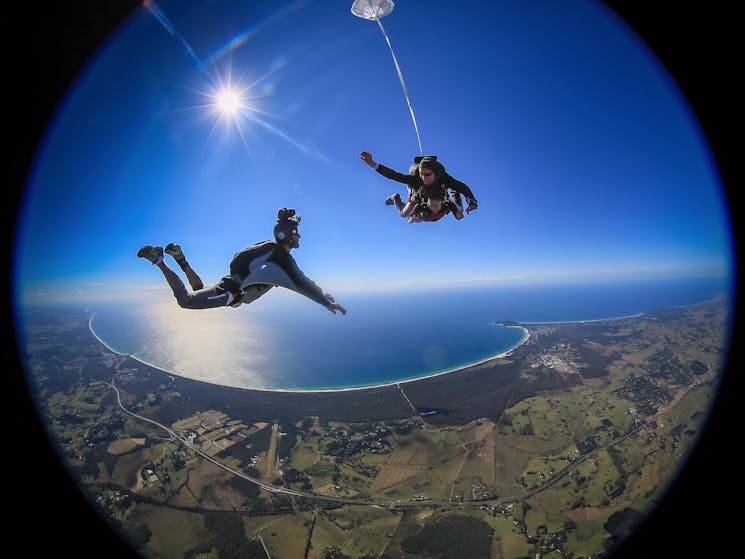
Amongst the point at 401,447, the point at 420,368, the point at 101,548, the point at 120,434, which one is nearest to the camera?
the point at 101,548

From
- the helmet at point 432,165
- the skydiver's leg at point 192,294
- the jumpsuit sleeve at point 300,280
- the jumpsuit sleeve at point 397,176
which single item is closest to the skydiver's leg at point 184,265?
the skydiver's leg at point 192,294

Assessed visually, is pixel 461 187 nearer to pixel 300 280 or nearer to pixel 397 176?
pixel 397 176

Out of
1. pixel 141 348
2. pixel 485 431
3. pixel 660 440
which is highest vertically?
pixel 141 348

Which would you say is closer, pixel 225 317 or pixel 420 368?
pixel 420 368

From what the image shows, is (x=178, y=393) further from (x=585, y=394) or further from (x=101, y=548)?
(x=585, y=394)

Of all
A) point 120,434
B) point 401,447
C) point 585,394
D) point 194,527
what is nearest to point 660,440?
point 585,394

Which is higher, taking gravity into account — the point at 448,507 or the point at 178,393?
the point at 178,393
